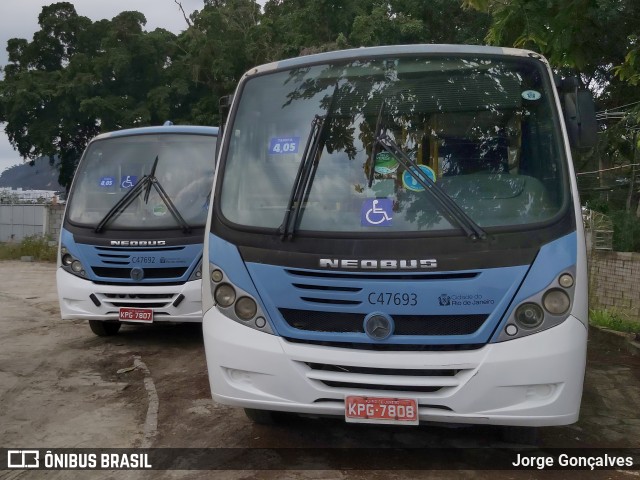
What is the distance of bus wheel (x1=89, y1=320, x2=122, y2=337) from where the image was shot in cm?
835

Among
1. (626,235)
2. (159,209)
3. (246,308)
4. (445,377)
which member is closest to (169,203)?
(159,209)

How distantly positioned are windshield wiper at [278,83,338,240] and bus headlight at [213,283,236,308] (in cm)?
44

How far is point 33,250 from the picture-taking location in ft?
71.4

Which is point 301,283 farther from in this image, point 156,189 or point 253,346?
point 156,189

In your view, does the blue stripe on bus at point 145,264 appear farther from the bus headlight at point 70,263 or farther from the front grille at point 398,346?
the front grille at point 398,346

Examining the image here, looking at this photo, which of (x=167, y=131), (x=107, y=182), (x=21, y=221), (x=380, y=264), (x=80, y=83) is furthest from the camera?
(x=80, y=83)

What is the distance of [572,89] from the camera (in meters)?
4.65

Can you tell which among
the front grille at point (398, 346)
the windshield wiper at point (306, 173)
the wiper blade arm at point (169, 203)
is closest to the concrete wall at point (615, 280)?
the wiper blade arm at point (169, 203)

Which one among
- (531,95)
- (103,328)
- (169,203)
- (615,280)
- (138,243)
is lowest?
(615,280)

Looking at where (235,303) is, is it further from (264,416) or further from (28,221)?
(28,221)

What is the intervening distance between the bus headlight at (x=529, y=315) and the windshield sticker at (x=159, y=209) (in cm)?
476

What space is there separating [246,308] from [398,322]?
0.87 meters

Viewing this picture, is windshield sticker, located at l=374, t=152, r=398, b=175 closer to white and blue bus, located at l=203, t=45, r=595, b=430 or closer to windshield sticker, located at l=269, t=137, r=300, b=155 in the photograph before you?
white and blue bus, located at l=203, t=45, r=595, b=430

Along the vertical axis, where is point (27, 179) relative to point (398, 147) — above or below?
below
